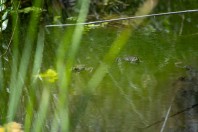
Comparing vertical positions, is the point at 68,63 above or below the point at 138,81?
above

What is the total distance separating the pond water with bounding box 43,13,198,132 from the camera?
5.06ft

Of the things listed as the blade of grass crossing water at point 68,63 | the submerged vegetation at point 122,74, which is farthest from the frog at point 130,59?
the blade of grass crossing water at point 68,63

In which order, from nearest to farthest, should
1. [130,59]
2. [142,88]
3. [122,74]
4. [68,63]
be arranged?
[68,63]
[142,88]
[122,74]
[130,59]

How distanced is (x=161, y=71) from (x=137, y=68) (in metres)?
0.12

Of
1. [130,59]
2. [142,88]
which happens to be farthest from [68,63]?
[130,59]

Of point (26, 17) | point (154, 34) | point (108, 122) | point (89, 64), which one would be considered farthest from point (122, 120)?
point (26, 17)

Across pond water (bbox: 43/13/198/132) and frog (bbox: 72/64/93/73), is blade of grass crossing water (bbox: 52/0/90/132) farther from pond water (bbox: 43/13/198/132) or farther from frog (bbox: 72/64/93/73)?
frog (bbox: 72/64/93/73)

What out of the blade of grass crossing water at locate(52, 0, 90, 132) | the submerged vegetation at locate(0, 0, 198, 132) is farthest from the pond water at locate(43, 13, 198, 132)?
the blade of grass crossing water at locate(52, 0, 90, 132)

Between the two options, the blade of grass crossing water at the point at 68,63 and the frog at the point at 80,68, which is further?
the frog at the point at 80,68

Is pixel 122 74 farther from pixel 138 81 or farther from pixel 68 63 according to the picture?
pixel 68 63

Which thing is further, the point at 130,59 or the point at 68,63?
the point at 130,59

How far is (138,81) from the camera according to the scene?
6.07 ft

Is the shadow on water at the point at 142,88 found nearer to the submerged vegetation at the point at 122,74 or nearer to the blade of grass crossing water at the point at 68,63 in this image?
the submerged vegetation at the point at 122,74

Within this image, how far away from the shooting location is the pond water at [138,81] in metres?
1.54
